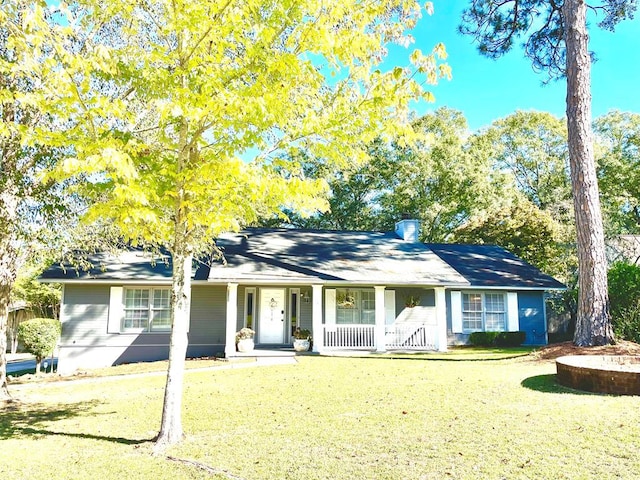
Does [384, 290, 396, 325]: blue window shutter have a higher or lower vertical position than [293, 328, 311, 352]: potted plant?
higher

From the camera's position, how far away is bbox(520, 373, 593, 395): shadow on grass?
7.91 metres

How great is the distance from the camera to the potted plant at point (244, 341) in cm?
1425

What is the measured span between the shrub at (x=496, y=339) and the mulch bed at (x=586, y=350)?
5541 millimetres

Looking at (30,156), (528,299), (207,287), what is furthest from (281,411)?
(528,299)

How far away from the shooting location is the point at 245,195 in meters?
5.82

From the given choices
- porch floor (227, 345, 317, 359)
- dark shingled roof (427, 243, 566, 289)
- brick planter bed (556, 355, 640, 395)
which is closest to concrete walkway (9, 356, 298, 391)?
porch floor (227, 345, 317, 359)

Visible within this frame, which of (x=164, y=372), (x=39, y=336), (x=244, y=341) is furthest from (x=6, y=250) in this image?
(x=244, y=341)

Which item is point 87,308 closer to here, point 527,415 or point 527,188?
point 527,415

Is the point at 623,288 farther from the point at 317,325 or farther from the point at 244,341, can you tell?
the point at 244,341

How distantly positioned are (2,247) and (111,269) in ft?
18.6

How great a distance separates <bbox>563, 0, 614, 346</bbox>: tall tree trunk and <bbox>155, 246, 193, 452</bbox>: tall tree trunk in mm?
10082

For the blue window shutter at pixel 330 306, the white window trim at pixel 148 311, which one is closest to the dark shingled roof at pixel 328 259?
the blue window shutter at pixel 330 306

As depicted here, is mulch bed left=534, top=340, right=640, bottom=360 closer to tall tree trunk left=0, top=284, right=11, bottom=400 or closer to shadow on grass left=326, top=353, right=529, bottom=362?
shadow on grass left=326, top=353, right=529, bottom=362

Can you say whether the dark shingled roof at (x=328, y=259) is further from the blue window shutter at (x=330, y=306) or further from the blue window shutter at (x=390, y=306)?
the blue window shutter at (x=390, y=306)
